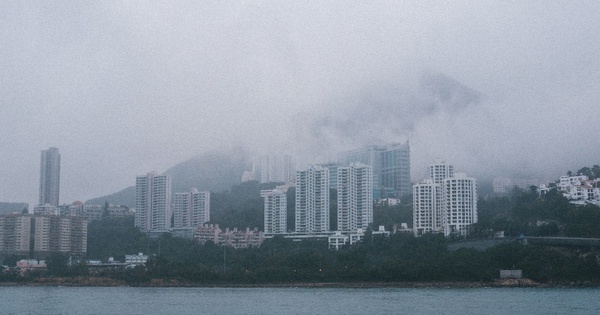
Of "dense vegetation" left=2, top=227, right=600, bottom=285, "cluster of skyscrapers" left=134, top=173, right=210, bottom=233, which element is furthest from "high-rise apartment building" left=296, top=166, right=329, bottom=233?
"cluster of skyscrapers" left=134, top=173, right=210, bottom=233

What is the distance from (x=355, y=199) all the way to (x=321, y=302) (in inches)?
996

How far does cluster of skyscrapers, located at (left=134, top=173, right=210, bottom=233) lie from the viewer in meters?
61.2

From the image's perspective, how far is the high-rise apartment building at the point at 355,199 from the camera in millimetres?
52500

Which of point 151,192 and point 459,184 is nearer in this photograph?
point 459,184

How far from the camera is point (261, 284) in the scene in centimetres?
3922

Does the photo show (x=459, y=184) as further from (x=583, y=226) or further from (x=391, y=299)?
(x=391, y=299)

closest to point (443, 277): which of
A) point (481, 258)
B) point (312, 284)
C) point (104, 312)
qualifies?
point (481, 258)

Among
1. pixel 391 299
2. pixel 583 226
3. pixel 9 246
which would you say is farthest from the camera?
pixel 9 246

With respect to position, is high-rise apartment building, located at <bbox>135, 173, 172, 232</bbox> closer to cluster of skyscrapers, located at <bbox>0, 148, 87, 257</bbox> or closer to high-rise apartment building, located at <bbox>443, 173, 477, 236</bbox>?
cluster of skyscrapers, located at <bbox>0, 148, 87, 257</bbox>

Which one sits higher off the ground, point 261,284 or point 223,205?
point 223,205

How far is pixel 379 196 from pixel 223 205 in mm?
12307

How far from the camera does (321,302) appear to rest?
27.9 m

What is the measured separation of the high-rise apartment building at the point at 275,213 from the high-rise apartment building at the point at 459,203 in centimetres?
1132

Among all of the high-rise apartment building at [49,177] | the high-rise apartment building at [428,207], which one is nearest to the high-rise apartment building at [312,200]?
the high-rise apartment building at [428,207]
